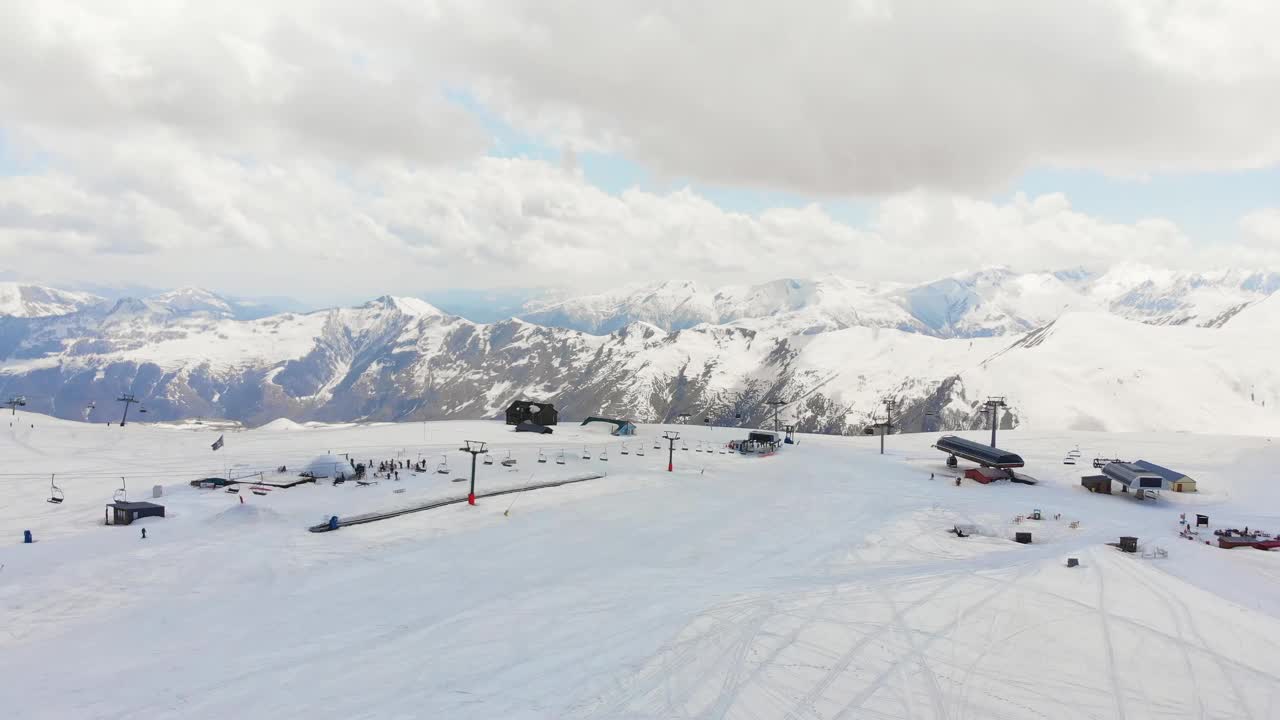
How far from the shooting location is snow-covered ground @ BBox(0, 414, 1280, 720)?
24.8 meters

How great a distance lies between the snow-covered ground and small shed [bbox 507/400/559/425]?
61007 millimetres

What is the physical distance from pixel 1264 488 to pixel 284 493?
331ft

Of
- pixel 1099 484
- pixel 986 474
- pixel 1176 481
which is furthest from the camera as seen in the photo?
pixel 986 474

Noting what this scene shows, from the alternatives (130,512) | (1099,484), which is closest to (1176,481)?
(1099,484)

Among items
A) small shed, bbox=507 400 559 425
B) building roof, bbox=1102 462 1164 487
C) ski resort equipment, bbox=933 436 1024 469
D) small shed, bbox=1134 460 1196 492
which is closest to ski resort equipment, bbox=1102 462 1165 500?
building roof, bbox=1102 462 1164 487

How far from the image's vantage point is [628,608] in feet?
111

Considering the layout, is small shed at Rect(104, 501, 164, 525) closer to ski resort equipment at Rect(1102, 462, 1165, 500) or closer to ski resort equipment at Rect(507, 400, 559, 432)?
ski resort equipment at Rect(507, 400, 559, 432)

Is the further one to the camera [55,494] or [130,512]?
[55,494]

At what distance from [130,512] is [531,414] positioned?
260 feet

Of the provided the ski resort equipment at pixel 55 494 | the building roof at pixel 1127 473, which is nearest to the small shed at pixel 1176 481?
the building roof at pixel 1127 473

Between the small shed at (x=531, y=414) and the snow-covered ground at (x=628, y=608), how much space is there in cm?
6101

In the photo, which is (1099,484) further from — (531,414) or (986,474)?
(531,414)

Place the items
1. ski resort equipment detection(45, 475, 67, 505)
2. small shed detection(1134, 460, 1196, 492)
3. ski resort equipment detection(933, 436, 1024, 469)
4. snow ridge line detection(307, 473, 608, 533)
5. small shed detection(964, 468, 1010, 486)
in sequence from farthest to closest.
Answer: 1. ski resort equipment detection(933, 436, 1024, 469)
2. small shed detection(964, 468, 1010, 486)
3. small shed detection(1134, 460, 1196, 492)
4. ski resort equipment detection(45, 475, 67, 505)
5. snow ridge line detection(307, 473, 608, 533)

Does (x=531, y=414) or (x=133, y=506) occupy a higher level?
(x=531, y=414)
